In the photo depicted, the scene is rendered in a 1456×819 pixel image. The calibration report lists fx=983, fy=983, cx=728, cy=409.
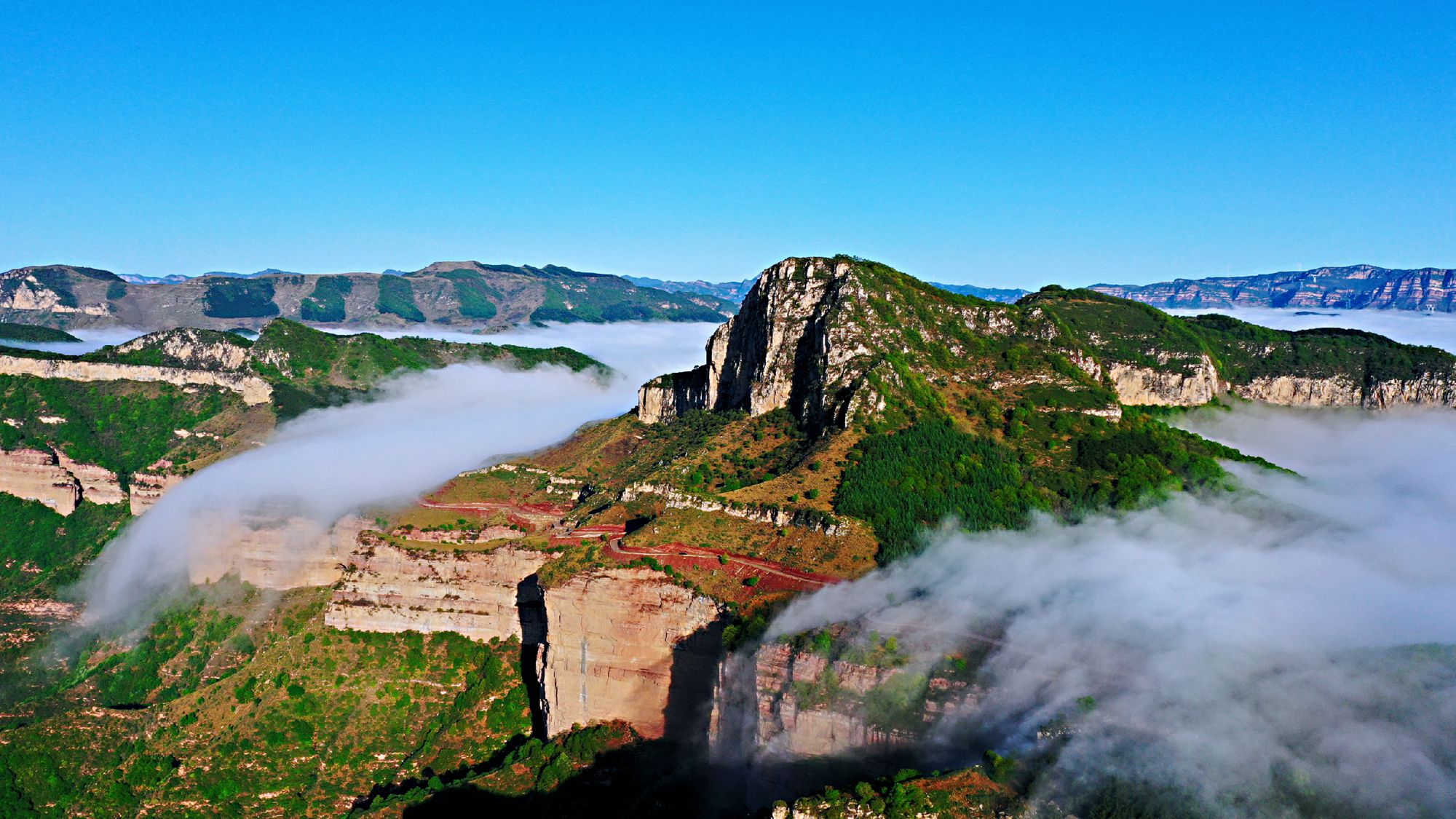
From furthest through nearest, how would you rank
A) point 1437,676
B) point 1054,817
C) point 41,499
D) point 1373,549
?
point 41,499
point 1373,549
point 1437,676
point 1054,817

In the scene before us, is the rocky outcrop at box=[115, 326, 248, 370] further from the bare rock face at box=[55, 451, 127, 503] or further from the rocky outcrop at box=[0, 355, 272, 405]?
the bare rock face at box=[55, 451, 127, 503]

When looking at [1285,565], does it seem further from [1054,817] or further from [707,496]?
[707,496]

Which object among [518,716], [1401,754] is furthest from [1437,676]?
[518,716]

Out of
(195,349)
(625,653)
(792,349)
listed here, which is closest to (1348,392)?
(792,349)

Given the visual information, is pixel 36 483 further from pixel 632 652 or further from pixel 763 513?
pixel 763 513

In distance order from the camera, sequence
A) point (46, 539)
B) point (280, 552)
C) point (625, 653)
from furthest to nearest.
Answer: point (46, 539) → point (280, 552) → point (625, 653)

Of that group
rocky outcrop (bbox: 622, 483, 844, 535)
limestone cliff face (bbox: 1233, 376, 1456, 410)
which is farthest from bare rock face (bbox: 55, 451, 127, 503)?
limestone cliff face (bbox: 1233, 376, 1456, 410)
